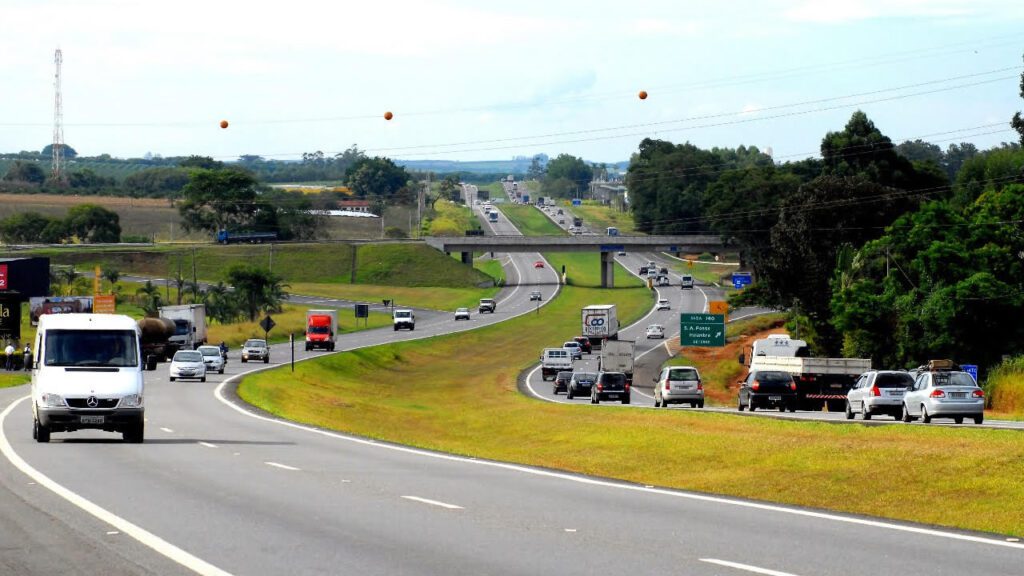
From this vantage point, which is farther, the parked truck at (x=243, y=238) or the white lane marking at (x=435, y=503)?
the parked truck at (x=243, y=238)

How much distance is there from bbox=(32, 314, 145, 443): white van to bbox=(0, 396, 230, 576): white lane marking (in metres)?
4.52

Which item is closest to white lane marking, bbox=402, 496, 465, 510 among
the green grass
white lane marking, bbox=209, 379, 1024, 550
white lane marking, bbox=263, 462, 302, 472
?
white lane marking, bbox=209, 379, 1024, 550

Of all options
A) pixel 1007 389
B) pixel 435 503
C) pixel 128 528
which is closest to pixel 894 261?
pixel 1007 389

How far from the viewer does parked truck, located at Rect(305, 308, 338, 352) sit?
336 feet

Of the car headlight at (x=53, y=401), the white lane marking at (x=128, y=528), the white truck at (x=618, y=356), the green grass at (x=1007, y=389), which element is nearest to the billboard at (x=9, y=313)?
the white truck at (x=618, y=356)

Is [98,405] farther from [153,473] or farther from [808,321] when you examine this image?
[808,321]

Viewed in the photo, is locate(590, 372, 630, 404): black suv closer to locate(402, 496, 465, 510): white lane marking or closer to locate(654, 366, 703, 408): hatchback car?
locate(654, 366, 703, 408): hatchback car

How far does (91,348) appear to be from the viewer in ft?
99.6

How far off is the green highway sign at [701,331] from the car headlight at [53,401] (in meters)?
62.3

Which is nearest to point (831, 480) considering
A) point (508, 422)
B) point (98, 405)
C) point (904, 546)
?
point (904, 546)

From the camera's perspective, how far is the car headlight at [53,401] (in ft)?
95.6

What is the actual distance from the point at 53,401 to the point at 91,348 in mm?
1588

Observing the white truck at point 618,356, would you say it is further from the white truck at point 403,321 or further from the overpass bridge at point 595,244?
the overpass bridge at point 595,244

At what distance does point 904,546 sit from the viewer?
47.4ft
